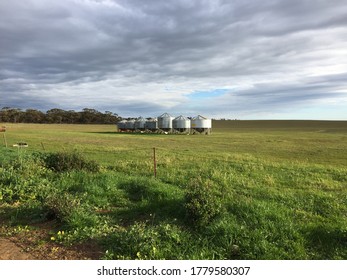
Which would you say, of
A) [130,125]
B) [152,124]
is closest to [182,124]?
[152,124]

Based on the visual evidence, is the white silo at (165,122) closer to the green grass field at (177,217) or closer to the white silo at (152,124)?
the white silo at (152,124)

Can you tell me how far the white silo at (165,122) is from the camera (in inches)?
3002

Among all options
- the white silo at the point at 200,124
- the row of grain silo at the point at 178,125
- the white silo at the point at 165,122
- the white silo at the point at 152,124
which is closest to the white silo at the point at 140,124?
the row of grain silo at the point at 178,125

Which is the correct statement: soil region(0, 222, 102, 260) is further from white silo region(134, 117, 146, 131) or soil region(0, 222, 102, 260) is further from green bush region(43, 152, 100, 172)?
white silo region(134, 117, 146, 131)

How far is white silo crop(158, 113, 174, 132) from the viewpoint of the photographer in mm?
76250

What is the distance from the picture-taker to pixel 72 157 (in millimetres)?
11477

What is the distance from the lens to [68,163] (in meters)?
11.2

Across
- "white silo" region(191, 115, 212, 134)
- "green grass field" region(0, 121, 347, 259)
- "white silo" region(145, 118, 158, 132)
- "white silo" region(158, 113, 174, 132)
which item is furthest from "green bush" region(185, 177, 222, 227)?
"white silo" region(145, 118, 158, 132)

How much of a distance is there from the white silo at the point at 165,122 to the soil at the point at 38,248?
7073 centimetres

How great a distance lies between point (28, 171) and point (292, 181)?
353 inches

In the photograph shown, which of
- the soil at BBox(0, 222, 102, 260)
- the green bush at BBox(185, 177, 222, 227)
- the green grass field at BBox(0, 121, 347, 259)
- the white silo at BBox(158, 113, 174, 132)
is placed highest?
the white silo at BBox(158, 113, 174, 132)

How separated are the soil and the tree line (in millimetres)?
152457
